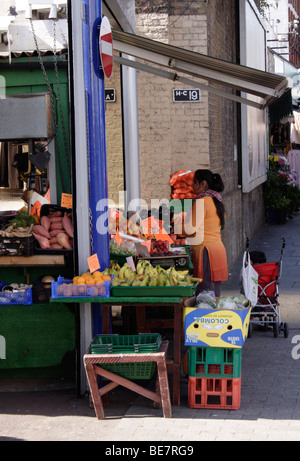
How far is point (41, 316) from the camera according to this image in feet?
22.9

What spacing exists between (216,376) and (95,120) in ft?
8.22

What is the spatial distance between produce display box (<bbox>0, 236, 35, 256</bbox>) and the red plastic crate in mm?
1882

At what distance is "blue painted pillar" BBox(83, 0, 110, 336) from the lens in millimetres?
6738

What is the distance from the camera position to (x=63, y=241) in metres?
6.97

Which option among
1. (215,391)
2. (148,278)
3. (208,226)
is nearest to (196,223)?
(208,226)

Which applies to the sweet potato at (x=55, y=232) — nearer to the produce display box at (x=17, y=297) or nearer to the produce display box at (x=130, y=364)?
the produce display box at (x=17, y=297)

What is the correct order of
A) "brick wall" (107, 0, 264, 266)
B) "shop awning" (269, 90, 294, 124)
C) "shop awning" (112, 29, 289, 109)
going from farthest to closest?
"shop awning" (269, 90, 294, 124) < "brick wall" (107, 0, 264, 266) < "shop awning" (112, 29, 289, 109)

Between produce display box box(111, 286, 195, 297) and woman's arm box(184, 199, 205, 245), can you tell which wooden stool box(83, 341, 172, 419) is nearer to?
produce display box box(111, 286, 195, 297)

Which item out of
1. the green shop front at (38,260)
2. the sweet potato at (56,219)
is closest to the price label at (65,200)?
the sweet potato at (56,219)

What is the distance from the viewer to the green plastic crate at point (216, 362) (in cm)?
627

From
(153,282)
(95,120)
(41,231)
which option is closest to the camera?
(153,282)

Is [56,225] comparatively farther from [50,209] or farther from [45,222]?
A: [50,209]

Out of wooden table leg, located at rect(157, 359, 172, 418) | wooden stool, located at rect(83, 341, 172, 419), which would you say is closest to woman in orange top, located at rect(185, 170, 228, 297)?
wooden stool, located at rect(83, 341, 172, 419)

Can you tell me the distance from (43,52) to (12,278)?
2.34m
